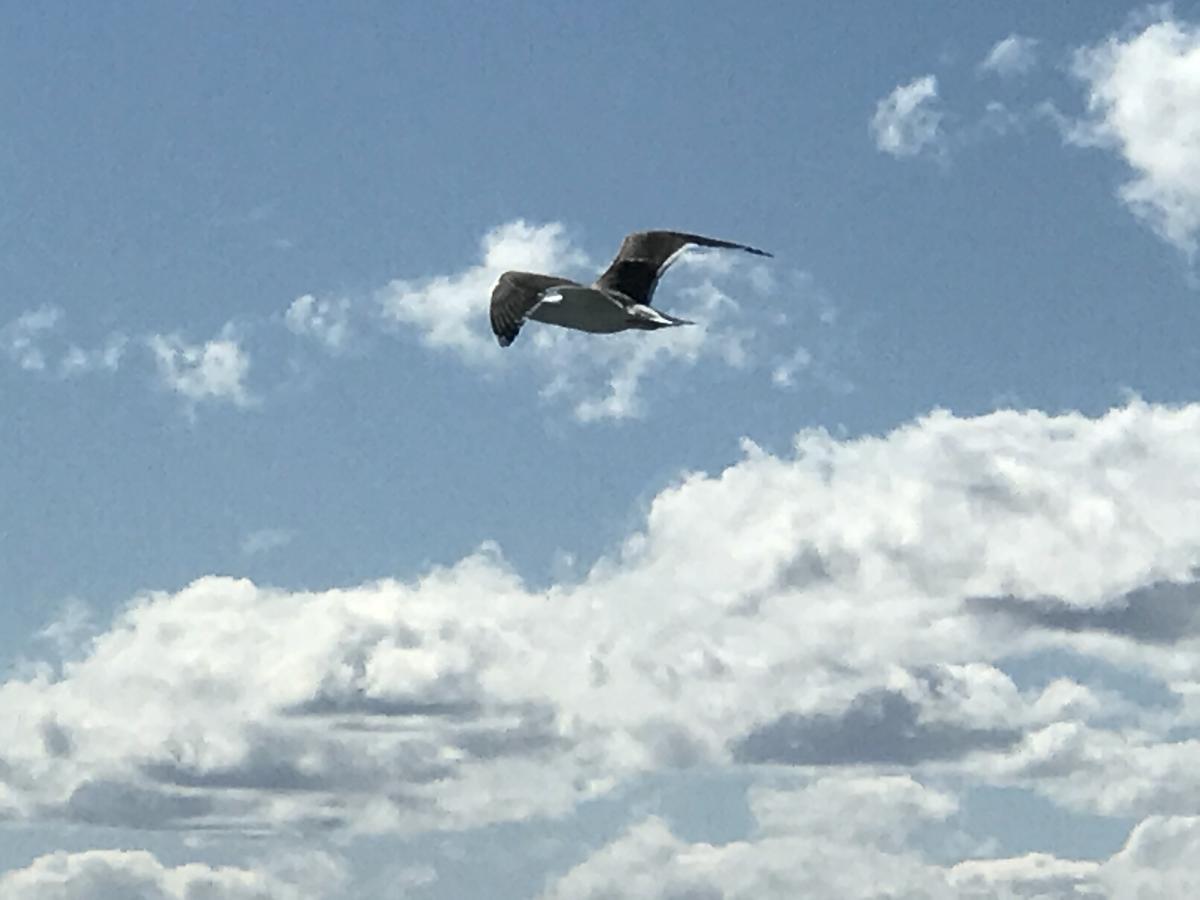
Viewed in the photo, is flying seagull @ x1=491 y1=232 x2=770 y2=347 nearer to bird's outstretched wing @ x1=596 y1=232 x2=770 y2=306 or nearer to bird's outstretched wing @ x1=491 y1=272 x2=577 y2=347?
bird's outstretched wing @ x1=491 y1=272 x2=577 y2=347

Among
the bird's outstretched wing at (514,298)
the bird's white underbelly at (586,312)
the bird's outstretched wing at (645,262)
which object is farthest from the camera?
the bird's outstretched wing at (645,262)

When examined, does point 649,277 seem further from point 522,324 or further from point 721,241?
point 522,324

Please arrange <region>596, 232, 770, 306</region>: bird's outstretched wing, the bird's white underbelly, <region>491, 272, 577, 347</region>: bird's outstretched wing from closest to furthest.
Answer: <region>491, 272, 577, 347</region>: bird's outstretched wing, the bird's white underbelly, <region>596, 232, 770, 306</region>: bird's outstretched wing

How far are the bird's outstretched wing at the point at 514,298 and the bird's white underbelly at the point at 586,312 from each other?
→ 1.12 meters

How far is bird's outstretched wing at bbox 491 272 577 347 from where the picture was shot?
66.2 m

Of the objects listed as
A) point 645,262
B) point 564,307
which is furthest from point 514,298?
point 645,262

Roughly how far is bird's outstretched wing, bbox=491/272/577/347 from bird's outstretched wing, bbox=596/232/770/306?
16589 millimetres

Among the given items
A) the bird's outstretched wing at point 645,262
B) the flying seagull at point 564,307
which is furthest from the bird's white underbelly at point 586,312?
the bird's outstretched wing at point 645,262

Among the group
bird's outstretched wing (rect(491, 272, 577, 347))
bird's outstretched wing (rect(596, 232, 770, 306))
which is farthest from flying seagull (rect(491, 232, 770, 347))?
bird's outstretched wing (rect(596, 232, 770, 306))

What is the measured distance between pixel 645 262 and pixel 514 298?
2049 cm

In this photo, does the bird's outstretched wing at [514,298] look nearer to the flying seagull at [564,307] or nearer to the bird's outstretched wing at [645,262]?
the flying seagull at [564,307]

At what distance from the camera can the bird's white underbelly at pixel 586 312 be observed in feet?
232

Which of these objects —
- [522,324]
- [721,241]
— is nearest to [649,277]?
[721,241]

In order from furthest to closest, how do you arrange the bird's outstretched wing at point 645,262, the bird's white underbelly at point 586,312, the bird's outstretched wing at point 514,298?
the bird's outstretched wing at point 645,262, the bird's white underbelly at point 586,312, the bird's outstretched wing at point 514,298
